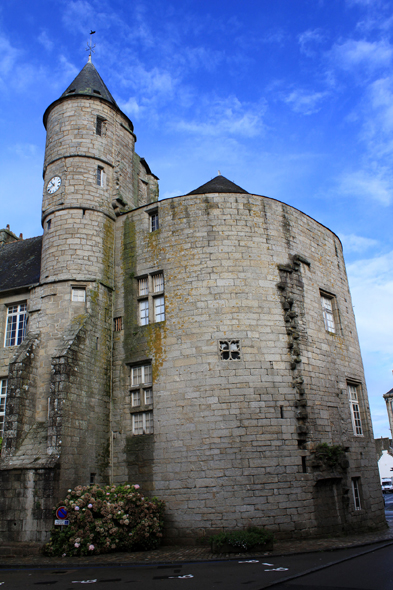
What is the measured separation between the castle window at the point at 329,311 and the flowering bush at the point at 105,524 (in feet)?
26.2

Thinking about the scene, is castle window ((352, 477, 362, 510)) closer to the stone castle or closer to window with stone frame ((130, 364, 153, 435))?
the stone castle

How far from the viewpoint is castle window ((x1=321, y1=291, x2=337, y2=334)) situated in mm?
15634

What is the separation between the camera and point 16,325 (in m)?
16.0

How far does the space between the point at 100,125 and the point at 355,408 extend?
13.0 meters

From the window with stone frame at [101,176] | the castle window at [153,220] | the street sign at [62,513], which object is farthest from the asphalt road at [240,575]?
the window with stone frame at [101,176]

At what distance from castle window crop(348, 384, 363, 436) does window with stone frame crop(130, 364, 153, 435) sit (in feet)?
21.7

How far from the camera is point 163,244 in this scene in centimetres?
1446

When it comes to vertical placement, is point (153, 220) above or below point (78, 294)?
above

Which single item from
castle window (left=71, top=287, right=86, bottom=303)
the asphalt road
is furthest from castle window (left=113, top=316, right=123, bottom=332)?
the asphalt road

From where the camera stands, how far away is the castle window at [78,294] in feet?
46.3

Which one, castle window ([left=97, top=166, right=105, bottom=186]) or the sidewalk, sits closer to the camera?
the sidewalk

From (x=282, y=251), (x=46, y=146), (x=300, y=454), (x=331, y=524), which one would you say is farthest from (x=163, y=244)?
(x=331, y=524)

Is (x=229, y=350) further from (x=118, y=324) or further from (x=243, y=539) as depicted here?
(x=243, y=539)

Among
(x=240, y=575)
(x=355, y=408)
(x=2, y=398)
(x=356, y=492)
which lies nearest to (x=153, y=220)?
(x=2, y=398)
